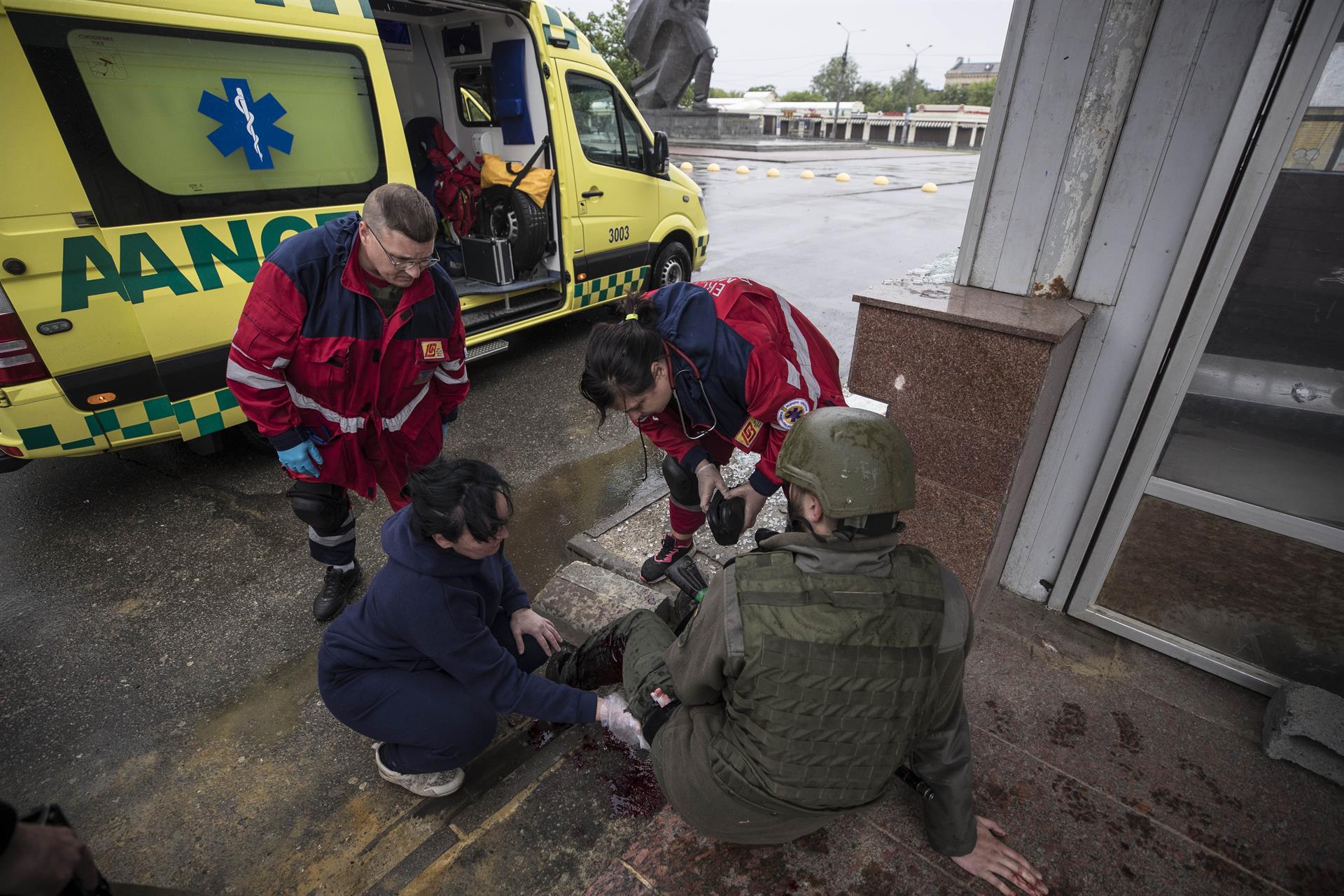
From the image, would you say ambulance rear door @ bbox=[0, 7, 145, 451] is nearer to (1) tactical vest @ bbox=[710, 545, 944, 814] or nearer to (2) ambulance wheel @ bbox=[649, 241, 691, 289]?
(1) tactical vest @ bbox=[710, 545, 944, 814]

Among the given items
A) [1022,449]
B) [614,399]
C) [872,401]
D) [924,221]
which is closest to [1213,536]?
[1022,449]

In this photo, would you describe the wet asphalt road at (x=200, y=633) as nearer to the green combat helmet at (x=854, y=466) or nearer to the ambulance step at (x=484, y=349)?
the ambulance step at (x=484, y=349)

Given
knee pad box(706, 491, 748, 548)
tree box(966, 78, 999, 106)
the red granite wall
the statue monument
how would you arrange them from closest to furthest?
the red granite wall → knee pad box(706, 491, 748, 548) → the statue monument → tree box(966, 78, 999, 106)

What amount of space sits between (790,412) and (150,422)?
3029mm

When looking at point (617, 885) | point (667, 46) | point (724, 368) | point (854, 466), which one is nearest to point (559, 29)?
point (724, 368)

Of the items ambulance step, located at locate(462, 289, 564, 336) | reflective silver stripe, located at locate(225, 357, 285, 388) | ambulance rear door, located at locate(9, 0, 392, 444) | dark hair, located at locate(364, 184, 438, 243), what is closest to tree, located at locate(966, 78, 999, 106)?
ambulance step, located at locate(462, 289, 564, 336)

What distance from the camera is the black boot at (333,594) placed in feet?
9.05

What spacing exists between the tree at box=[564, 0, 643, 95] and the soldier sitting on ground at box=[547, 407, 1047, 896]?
24205 millimetres

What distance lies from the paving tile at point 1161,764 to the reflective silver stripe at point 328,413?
2.43m

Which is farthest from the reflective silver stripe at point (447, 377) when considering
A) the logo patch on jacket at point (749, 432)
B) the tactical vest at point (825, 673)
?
the tactical vest at point (825, 673)

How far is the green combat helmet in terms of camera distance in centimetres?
132

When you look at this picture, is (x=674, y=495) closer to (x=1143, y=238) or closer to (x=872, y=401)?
(x=872, y=401)

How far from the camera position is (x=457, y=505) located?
1.65 meters

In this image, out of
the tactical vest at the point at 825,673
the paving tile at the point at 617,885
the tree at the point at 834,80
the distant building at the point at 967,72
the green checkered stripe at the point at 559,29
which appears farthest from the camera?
the distant building at the point at 967,72
